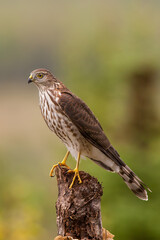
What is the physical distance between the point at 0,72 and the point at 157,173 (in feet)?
113

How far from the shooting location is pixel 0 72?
43125mm

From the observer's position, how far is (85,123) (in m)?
5.71

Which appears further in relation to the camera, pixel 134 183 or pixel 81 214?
pixel 134 183

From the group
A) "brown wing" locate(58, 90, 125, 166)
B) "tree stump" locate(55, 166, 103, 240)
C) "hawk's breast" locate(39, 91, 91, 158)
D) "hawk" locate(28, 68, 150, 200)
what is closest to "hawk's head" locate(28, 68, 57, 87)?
"hawk" locate(28, 68, 150, 200)

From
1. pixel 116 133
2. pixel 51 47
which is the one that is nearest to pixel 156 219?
pixel 116 133

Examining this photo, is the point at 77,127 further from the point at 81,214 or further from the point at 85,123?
the point at 81,214

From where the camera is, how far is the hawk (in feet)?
18.5

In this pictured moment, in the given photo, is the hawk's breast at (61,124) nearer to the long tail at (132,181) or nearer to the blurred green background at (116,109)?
the long tail at (132,181)

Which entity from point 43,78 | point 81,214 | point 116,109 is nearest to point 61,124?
point 43,78

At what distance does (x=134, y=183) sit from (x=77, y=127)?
3.30 feet

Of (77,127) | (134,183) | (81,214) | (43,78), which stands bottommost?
(81,214)

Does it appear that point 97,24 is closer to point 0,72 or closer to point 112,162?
point 112,162

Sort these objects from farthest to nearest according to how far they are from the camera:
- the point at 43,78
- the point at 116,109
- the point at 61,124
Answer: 1. the point at 116,109
2. the point at 43,78
3. the point at 61,124

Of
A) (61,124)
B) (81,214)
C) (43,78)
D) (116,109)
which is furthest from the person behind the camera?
(116,109)
